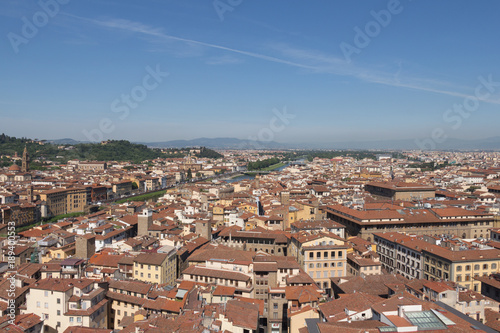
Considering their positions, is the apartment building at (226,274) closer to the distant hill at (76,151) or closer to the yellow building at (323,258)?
the yellow building at (323,258)

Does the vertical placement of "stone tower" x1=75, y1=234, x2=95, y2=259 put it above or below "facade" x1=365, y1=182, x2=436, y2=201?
below

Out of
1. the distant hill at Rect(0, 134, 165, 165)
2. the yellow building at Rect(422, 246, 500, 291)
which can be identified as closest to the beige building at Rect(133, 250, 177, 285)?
→ the yellow building at Rect(422, 246, 500, 291)

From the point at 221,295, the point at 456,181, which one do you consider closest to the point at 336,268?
the point at 221,295

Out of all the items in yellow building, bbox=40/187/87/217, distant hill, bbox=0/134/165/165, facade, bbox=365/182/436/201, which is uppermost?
distant hill, bbox=0/134/165/165

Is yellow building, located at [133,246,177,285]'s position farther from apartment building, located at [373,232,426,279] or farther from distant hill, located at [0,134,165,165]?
distant hill, located at [0,134,165,165]

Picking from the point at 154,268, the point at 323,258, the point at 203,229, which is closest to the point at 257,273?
the point at 323,258

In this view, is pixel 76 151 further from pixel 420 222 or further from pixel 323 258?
pixel 323 258

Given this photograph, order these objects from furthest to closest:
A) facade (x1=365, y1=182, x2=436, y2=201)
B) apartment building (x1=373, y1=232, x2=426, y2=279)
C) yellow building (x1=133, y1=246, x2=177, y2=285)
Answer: facade (x1=365, y1=182, x2=436, y2=201), apartment building (x1=373, y1=232, x2=426, y2=279), yellow building (x1=133, y1=246, x2=177, y2=285)
